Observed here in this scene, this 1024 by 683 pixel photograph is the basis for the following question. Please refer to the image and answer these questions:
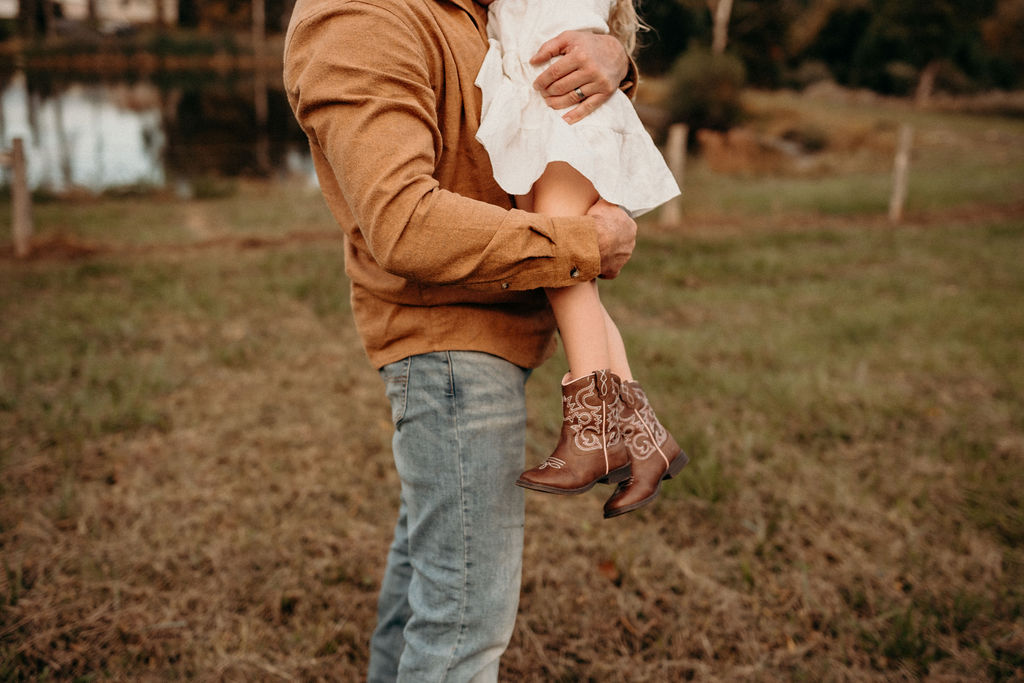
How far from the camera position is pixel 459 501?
126 centimetres

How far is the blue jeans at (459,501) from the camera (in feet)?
4.12

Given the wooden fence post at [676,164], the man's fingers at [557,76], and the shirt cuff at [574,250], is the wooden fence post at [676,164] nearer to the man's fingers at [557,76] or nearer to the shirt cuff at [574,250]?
the man's fingers at [557,76]

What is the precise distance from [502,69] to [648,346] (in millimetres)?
3382

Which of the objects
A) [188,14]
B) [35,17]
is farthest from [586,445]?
[188,14]

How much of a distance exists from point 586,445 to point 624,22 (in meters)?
0.92

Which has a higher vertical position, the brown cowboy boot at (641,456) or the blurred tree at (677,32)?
the brown cowboy boot at (641,456)

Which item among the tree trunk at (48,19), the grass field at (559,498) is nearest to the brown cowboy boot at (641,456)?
the grass field at (559,498)

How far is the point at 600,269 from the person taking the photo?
1.23 meters

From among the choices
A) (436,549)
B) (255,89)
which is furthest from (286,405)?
(255,89)

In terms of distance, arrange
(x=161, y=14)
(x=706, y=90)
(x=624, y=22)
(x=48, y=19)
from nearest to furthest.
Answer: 1. (x=624, y=22)
2. (x=706, y=90)
3. (x=48, y=19)
4. (x=161, y=14)

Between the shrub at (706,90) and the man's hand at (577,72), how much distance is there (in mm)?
23429

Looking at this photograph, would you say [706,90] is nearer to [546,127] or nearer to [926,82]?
[926,82]

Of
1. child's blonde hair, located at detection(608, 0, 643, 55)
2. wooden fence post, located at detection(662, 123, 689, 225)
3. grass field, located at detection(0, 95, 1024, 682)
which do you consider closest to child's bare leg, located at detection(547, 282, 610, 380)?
child's blonde hair, located at detection(608, 0, 643, 55)

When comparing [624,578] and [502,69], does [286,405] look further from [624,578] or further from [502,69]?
[502,69]
